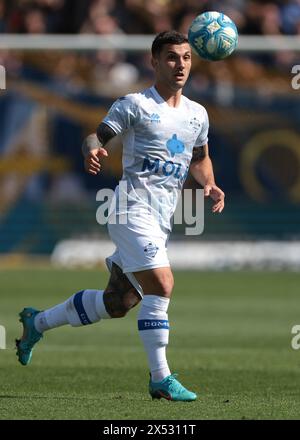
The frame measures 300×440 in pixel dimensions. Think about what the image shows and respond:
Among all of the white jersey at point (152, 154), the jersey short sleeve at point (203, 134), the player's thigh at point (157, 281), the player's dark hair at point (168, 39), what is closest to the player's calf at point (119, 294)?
the player's thigh at point (157, 281)

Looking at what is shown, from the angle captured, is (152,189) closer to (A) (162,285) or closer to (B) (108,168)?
(A) (162,285)

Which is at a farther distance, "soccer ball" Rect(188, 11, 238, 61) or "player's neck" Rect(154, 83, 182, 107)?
"soccer ball" Rect(188, 11, 238, 61)

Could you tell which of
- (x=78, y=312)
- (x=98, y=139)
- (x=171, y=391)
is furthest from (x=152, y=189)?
(x=171, y=391)

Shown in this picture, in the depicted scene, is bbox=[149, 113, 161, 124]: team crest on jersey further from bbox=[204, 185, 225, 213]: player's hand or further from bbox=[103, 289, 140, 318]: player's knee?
bbox=[103, 289, 140, 318]: player's knee

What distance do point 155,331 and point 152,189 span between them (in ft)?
3.23

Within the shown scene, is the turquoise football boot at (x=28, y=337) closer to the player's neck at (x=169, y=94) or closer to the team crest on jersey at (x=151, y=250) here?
the team crest on jersey at (x=151, y=250)

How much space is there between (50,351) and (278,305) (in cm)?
468

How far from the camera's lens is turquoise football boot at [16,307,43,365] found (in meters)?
Answer: 8.70

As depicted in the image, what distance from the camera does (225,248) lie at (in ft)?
65.0

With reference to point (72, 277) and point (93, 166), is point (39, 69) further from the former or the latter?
point (93, 166)

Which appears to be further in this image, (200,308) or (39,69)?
(39,69)

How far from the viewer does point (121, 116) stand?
7918 millimetres

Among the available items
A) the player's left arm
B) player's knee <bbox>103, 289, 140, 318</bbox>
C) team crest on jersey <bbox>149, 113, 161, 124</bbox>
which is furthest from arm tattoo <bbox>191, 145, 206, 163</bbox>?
player's knee <bbox>103, 289, 140, 318</bbox>
